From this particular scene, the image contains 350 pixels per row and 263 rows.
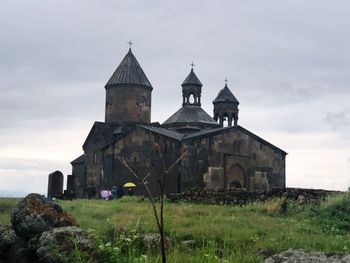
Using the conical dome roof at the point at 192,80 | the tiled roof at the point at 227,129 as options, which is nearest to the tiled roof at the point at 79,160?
the conical dome roof at the point at 192,80

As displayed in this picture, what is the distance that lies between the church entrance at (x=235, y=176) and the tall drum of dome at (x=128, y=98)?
7206mm

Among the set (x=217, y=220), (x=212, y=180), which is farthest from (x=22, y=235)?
(x=212, y=180)

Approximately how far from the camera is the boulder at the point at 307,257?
520 centimetres

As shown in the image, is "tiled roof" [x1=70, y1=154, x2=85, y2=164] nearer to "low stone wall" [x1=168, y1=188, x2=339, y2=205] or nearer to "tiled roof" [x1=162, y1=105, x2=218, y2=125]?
"tiled roof" [x1=162, y1=105, x2=218, y2=125]

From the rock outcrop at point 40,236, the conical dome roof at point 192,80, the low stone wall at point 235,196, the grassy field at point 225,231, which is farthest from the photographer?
the conical dome roof at point 192,80

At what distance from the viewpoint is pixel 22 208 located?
24.1 ft

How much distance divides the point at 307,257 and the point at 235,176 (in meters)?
20.0

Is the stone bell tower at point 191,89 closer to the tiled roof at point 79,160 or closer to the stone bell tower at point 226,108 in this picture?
the stone bell tower at point 226,108

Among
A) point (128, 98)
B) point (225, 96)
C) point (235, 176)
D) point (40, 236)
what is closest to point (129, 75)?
point (128, 98)

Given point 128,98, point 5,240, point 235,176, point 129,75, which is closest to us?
point 5,240

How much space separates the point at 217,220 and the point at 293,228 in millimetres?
1484

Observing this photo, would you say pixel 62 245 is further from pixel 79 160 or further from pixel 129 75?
pixel 79 160

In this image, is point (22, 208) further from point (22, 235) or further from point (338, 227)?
point (338, 227)

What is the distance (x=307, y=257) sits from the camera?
5.36 m
